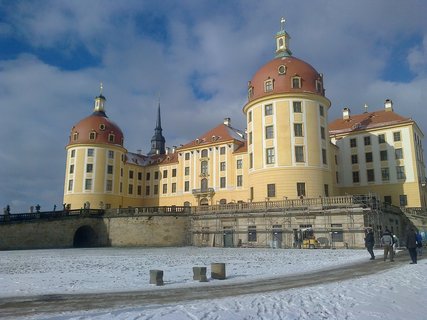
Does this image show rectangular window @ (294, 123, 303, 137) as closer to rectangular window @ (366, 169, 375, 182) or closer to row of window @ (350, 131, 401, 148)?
row of window @ (350, 131, 401, 148)

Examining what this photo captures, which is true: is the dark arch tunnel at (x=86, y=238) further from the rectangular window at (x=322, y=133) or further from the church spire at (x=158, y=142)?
the church spire at (x=158, y=142)

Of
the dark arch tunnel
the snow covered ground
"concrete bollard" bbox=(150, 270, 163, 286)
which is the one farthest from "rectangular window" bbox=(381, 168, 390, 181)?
"concrete bollard" bbox=(150, 270, 163, 286)

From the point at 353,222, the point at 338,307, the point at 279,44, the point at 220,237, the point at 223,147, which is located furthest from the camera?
the point at 223,147

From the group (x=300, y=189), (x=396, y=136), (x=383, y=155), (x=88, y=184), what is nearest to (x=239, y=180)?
(x=300, y=189)

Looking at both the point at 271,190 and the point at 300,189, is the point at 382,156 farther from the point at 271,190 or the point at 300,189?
the point at 271,190

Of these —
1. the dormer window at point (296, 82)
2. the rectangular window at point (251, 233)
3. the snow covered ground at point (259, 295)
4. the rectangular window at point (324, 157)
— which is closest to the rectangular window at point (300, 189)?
the rectangular window at point (324, 157)

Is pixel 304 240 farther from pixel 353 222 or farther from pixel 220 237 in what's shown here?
pixel 220 237

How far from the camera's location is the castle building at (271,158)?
43.0 meters

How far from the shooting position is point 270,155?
43469 mm

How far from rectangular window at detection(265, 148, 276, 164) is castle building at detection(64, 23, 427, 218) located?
0.12 m

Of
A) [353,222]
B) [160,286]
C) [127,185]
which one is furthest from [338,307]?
[127,185]

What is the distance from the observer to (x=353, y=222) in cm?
3312

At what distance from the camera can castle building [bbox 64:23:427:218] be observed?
43.0 metres

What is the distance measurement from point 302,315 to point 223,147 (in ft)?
167
